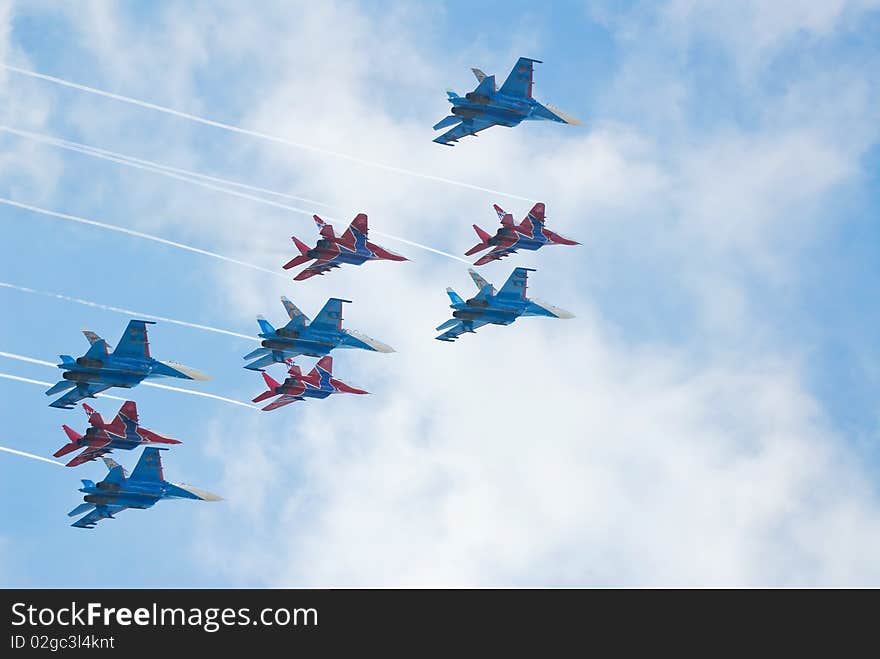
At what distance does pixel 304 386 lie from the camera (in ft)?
507

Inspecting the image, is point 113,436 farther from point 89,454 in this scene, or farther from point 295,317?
point 295,317

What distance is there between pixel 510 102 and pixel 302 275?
21115 millimetres

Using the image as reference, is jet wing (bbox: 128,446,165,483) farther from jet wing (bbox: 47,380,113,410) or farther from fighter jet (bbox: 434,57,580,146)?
fighter jet (bbox: 434,57,580,146)


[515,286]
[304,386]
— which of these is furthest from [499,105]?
[304,386]

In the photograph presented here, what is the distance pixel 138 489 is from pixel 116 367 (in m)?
10.3

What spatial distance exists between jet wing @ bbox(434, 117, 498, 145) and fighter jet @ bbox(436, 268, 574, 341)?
11.5 meters

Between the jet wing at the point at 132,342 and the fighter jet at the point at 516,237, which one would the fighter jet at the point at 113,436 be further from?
the fighter jet at the point at 516,237

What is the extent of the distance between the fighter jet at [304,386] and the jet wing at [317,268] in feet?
21.4

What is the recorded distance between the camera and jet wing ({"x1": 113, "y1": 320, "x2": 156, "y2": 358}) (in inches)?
5773

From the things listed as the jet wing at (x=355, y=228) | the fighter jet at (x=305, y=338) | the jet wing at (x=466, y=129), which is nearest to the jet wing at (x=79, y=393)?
the fighter jet at (x=305, y=338)

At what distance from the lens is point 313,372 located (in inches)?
6127
